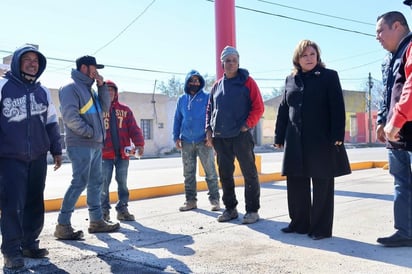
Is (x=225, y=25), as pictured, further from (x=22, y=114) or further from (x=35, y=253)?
(x=35, y=253)

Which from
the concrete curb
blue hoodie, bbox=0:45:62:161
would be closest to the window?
the concrete curb

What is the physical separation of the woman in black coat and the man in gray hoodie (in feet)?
7.21

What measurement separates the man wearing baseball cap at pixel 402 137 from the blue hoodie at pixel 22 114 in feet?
10.1

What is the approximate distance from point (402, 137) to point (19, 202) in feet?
10.7

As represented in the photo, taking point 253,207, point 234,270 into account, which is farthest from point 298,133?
point 234,270

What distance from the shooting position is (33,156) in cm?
406

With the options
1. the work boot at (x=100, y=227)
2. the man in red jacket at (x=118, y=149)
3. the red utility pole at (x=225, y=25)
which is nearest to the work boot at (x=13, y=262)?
the work boot at (x=100, y=227)

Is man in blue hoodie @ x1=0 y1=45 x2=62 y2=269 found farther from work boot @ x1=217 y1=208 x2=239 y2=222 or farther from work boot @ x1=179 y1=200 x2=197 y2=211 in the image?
work boot @ x1=179 y1=200 x2=197 y2=211

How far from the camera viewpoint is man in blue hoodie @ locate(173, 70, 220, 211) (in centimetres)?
643

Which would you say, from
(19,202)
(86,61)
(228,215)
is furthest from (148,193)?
(19,202)

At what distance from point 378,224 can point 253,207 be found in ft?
4.93

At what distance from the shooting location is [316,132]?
4582 mm

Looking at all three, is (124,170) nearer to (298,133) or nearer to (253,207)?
(253,207)

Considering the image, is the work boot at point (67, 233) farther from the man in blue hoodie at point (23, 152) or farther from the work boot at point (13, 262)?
the work boot at point (13, 262)
